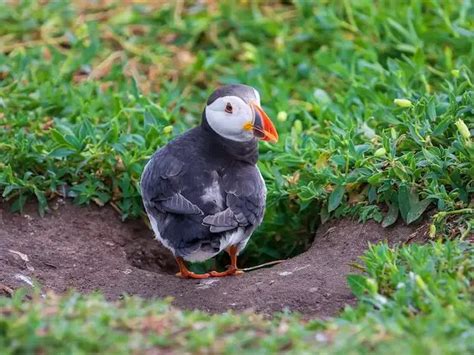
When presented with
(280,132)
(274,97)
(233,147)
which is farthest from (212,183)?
(274,97)

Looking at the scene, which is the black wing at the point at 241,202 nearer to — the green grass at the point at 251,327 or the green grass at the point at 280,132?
the green grass at the point at 280,132

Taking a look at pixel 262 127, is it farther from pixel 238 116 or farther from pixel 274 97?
pixel 274 97

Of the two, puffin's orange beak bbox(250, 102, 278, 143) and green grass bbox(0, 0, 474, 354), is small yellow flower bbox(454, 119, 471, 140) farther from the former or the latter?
puffin's orange beak bbox(250, 102, 278, 143)

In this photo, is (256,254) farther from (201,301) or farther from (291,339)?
(291,339)

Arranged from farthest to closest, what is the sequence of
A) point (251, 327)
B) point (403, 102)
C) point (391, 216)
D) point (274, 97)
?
1. point (274, 97)
2. point (403, 102)
3. point (391, 216)
4. point (251, 327)

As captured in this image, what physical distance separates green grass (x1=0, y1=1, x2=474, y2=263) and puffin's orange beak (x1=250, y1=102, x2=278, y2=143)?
15.7 inches

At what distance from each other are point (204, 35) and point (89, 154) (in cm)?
244

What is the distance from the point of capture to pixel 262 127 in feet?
16.9

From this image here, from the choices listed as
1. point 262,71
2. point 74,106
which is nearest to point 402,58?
point 262,71

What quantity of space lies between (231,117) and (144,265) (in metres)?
1.02

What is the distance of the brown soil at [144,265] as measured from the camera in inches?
183

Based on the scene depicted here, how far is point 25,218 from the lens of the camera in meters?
5.52

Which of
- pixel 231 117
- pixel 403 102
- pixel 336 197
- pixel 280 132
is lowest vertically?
pixel 280 132

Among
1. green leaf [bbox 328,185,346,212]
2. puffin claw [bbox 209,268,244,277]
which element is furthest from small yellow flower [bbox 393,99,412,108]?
puffin claw [bbox 209,268,244,277]
